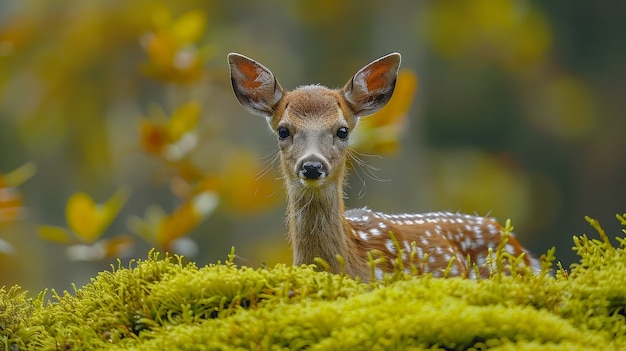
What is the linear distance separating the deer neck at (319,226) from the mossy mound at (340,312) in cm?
121

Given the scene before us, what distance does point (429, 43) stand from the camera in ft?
22.5

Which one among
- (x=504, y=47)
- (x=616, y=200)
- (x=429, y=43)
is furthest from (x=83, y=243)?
(x=616, y=200)

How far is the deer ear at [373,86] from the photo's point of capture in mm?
3221

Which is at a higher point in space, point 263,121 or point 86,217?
point 263,121

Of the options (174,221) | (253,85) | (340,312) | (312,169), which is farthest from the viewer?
(174,221)

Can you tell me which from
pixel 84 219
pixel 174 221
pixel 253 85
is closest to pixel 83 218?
pixel 84 219

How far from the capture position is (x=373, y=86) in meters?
3.26

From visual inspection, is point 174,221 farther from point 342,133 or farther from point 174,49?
point 342,133

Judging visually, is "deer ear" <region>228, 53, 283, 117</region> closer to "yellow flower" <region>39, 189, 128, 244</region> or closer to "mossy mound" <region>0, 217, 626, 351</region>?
"mossy mound" <region>0, 217, 626, 351</region>

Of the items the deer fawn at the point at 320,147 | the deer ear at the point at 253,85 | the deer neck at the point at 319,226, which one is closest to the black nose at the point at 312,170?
the deer fawn at the point at 320,147

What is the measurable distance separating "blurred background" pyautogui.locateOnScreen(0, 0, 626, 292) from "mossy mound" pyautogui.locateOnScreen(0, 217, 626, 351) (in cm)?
414

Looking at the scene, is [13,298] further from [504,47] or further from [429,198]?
[504,47]

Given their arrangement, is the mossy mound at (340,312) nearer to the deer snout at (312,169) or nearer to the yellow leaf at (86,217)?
the deer snout at (312,169)

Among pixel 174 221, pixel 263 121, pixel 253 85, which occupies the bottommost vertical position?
pixel 253 85
